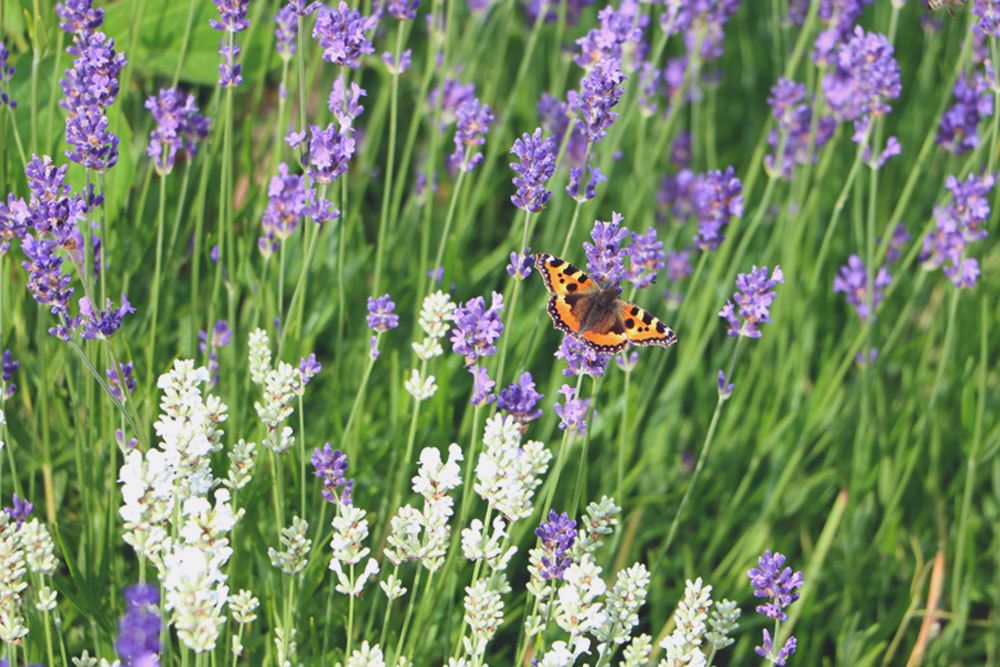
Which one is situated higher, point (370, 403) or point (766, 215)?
point (766, 215)

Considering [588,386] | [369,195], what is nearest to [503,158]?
[369,195]

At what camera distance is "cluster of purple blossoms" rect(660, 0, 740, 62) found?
3062 millimetres

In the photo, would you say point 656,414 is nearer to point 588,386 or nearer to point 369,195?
point 588,386

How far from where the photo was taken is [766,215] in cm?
362

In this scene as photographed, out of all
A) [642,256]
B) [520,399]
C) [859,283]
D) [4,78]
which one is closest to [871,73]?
[859,283]

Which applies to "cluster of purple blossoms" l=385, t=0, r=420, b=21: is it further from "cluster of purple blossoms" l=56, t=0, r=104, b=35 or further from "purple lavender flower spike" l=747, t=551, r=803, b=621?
"purple lavender flower spike" l=747, t=551, r=803, b=621

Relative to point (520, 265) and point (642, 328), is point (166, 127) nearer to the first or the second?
point (520, 265)

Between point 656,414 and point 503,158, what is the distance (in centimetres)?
125

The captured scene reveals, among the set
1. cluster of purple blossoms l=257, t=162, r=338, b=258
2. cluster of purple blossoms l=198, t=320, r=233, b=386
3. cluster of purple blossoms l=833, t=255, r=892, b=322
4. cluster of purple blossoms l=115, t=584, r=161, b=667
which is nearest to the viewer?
cluster of purple blossoms l=115, t=584, r=161, b=667

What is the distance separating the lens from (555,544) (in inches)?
79.3

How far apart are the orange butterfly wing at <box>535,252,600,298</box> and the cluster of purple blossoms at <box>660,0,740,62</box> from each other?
82 cm

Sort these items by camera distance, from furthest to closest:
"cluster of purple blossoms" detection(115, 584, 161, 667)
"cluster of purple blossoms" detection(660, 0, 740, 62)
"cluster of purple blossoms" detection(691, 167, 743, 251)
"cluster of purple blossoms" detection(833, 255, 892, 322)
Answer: "cluster of purple blossoms" detection(833, 255, 892, 322) → "cluster of purple blossoms" detection(660, 0, 740, 62) → "cluster of purple blossoms" detection(691, 167, 743, 251) → "cluster of purple blossoms" detection(115, 584, 161, 667)

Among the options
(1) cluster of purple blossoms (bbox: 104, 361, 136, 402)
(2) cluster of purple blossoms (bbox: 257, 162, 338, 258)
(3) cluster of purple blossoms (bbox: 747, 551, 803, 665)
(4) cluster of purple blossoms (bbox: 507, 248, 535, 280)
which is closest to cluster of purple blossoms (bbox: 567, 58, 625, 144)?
(4) cluster of purple blossoms (bbox: 507, 248, 535, 280)

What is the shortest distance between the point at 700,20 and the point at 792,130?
402 mm
